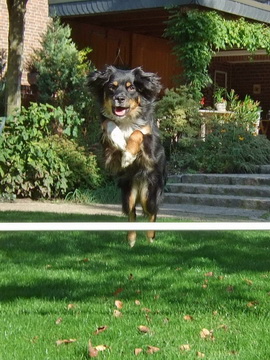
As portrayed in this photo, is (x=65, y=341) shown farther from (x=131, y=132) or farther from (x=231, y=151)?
(x=231, y=151)

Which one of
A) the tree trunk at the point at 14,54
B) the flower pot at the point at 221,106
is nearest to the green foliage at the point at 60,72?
the tree trunk at the point at 14,54

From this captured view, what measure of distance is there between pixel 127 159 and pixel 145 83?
2.30ft

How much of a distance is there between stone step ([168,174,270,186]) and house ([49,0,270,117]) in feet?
11.1

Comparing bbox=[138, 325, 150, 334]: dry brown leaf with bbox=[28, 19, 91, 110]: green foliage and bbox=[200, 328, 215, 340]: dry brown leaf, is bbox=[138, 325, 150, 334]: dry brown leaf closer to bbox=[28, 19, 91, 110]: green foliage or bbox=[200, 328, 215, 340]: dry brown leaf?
bbox=[200, 328, 215, 340]: dry brown leaf

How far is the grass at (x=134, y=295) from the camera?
466 cm

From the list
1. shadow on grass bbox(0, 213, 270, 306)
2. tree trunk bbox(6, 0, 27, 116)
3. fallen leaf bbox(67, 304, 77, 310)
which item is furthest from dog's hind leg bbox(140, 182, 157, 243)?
tree trunk bbox(6, 0, 27, 116)

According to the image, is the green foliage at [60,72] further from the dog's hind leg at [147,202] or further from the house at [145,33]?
the dog's hind leg at [147,202]

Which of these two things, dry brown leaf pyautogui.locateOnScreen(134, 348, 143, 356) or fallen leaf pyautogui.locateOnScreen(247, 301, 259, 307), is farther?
fallen leaf pyautogui.locateOnScreen(247, 301, 259, 307)

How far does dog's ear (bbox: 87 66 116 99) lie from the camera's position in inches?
270

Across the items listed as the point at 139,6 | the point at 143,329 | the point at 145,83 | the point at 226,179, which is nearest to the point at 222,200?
the point at 226,179

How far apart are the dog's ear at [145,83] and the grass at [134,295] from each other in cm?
148

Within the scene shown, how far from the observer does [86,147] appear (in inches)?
602

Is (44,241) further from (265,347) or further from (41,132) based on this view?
(41,132)

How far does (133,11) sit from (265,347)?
43.5ft
